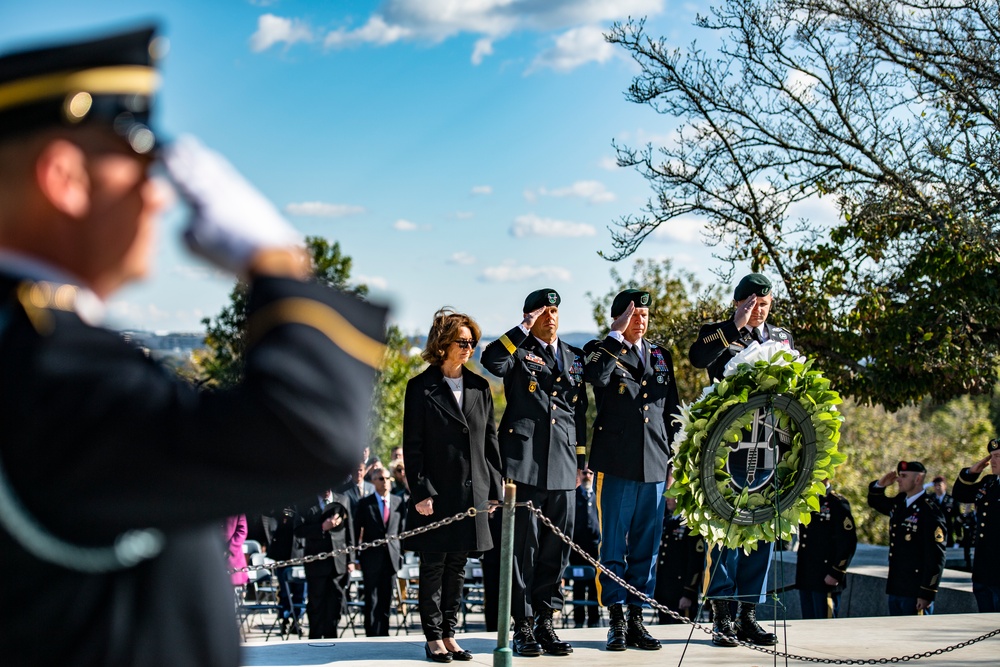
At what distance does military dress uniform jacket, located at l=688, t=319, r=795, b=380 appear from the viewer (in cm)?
772

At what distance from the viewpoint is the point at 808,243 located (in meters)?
13.0

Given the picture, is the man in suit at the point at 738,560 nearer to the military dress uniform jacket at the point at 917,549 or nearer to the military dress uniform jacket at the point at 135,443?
the military dress uniform jacket at the point at 917,549

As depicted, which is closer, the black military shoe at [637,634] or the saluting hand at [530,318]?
the black military shoe at [637,634]

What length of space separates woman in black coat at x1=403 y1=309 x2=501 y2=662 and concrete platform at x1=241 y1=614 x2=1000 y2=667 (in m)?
0.41

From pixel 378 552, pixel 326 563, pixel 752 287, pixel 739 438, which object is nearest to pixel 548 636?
pixel 739 438

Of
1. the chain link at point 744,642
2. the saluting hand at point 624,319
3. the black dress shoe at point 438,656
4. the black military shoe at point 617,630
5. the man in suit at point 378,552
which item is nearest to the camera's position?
the chain link at point 744,642

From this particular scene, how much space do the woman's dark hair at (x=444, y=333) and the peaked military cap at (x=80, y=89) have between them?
5.96m

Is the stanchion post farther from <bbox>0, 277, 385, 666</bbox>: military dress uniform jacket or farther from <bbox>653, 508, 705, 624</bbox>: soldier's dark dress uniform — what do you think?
<bbox>653, 508, 705, 624</bbox>: soldier's dark dress uniform

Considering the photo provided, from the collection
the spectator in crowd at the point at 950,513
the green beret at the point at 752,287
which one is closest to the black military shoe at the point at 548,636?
the green beret at the point at 752,287

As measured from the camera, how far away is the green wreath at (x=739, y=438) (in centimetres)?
656

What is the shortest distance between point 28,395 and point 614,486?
669 centimetres

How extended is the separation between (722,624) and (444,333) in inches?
110

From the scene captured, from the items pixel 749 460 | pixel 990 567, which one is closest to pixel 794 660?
pixel 749 460

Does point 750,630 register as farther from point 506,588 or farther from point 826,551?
point 826,551
